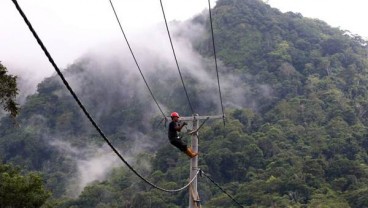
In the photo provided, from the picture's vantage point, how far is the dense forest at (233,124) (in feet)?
183

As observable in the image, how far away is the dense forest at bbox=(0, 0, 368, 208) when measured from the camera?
55750 mm

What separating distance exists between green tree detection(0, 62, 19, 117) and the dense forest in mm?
35243

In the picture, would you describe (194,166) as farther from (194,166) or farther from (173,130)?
(173,130)

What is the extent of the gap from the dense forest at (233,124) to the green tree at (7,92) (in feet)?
116

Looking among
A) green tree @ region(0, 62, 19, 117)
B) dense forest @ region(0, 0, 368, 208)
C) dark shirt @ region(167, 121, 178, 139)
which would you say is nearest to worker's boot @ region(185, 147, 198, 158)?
dark shirt @ region(167, 121, 178, 139)

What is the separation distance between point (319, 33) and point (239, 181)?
165ft

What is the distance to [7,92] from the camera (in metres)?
14.2

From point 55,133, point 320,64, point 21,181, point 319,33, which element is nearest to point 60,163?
point 55,133

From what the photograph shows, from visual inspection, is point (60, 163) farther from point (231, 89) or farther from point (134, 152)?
point (231, 89)

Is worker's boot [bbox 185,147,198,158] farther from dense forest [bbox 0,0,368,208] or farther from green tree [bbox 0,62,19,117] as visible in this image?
dense forest [bbox 0,0,368,208]

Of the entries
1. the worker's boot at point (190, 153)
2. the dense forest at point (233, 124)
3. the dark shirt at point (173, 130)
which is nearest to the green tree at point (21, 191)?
the worker's boot at point (190, 153)

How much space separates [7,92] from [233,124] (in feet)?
193

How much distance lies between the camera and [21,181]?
24.3m

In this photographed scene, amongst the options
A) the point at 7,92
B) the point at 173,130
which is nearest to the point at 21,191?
the point at 7,92
